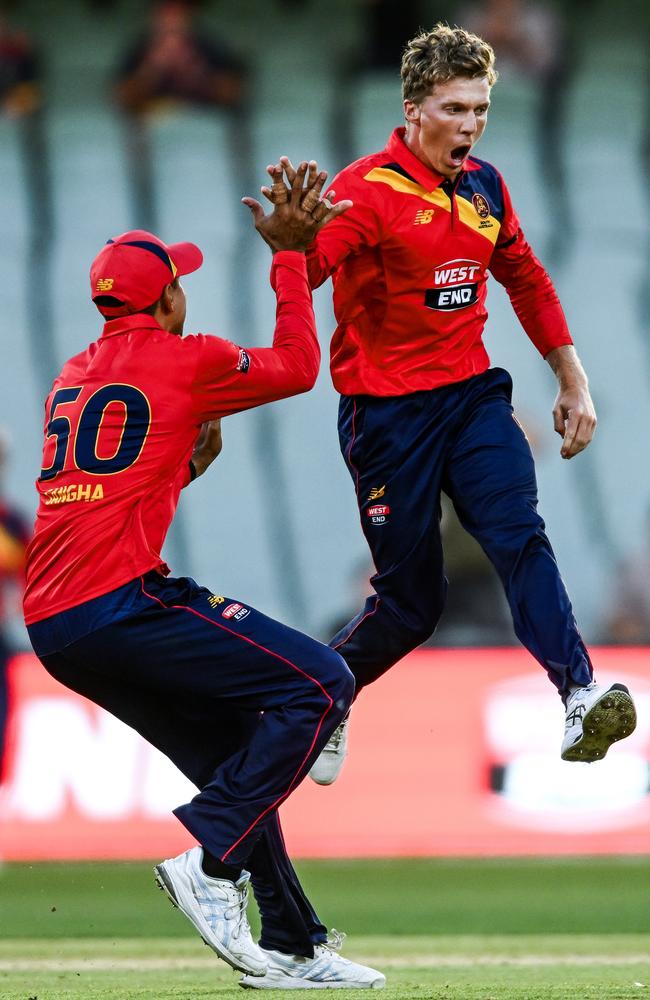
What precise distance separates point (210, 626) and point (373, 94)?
900 cm

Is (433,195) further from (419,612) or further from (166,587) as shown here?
(166,587)

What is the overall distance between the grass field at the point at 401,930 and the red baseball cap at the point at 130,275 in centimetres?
191

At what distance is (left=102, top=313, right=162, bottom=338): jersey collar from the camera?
4.57 metres

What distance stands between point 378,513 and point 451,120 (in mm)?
1227

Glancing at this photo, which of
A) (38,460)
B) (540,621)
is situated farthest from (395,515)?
(38,460)

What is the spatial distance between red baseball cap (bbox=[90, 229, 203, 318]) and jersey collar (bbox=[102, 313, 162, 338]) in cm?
2

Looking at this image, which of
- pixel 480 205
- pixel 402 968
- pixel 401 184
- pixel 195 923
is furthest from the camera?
pixel 402 968

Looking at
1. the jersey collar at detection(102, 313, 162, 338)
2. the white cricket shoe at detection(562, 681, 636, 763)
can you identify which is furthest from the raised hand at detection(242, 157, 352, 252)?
the white cricket shoe at detection(562, 681, 636, 763)

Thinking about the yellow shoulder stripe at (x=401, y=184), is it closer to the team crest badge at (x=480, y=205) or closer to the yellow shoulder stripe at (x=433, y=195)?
the yellow shoulder stripe at (x=433, y=195)

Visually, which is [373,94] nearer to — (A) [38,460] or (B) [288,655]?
(A) [38,460]

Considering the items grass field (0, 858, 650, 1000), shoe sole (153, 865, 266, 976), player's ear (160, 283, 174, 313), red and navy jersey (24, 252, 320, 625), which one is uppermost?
player's ear (160, 283, 174, 313)

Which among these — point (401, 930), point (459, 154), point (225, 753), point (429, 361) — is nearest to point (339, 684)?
point (225, 753)

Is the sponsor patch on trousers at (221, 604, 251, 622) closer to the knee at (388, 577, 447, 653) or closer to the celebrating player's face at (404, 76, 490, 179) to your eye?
the knee at (388, 577, 447, 653)

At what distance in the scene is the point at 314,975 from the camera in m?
4.77
